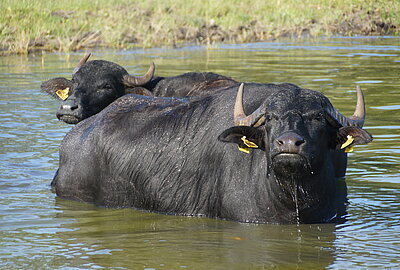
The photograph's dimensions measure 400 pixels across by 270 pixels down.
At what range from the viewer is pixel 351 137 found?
6.00 metres

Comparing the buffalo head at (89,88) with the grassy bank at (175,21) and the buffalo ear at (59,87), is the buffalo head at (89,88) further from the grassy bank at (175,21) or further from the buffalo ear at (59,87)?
the grassy bank at (175,21)

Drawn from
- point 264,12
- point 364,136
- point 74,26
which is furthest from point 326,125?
point 264,12

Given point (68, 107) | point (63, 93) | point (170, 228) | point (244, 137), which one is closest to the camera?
point (244, 137)

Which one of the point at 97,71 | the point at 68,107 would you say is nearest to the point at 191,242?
the point at 68,107

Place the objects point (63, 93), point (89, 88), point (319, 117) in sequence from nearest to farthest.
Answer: point (319, 117)
point (89, 88)
point (63, 93)

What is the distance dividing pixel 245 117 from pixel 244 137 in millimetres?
180

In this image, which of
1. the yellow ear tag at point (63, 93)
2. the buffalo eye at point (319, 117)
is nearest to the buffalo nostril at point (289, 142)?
the buffalo eye at point (319, 117)

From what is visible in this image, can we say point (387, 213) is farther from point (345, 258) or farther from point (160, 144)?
point (160, 144)

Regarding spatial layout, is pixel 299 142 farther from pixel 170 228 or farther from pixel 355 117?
pixel 170 228

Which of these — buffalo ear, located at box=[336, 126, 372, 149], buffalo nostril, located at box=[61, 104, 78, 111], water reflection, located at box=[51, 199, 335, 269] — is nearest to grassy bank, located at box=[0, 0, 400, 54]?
buffalo nostril, located at box=[61, 104, 78, 111]

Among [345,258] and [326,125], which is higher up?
[326,125]

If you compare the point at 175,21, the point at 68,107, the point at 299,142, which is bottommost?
the point at 68,107

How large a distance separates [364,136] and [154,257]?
1.75 metres

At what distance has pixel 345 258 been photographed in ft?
18.0
